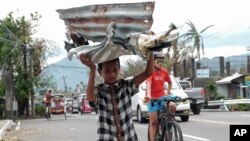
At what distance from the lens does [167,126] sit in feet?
29.8

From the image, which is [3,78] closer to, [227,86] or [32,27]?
[32,27]

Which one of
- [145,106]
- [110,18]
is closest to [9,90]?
[145,106]

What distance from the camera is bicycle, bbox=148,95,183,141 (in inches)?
352

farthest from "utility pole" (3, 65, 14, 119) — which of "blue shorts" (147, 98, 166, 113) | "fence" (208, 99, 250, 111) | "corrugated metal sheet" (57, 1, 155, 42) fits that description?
"corrugated metal sheet" (57, 1, 155, 42)

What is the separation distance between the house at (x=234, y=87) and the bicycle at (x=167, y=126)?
37522 mm

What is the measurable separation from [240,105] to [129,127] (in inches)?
1161

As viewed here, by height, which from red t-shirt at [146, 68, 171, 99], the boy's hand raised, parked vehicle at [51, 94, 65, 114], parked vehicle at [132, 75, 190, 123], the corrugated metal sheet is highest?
the corrugated metal sheet

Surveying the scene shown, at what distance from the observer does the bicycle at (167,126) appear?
29.3 feet

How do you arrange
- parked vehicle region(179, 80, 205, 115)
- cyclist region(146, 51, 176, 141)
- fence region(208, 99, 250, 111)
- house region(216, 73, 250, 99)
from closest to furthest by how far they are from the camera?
1. cyclist region(146, 51, 176, 141)
2. parked vehicle region(179, 80, 205, 115)
3. fence region(208, 99, 250, 111)
4. house region(216, 73, 250, 99)

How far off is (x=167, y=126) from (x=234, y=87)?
40463mm

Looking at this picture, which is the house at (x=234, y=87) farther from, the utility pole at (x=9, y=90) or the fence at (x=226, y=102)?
the utility pole at (x=9, y=90)

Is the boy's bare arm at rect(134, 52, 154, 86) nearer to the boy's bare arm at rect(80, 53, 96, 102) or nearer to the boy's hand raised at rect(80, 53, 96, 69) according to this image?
the boy's bare arm at rect(80, 53, 96, 102)

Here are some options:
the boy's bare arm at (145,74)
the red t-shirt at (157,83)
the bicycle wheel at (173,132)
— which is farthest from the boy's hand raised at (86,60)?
the red t-shirt at (157,83)

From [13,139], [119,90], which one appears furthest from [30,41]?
[119,90]
